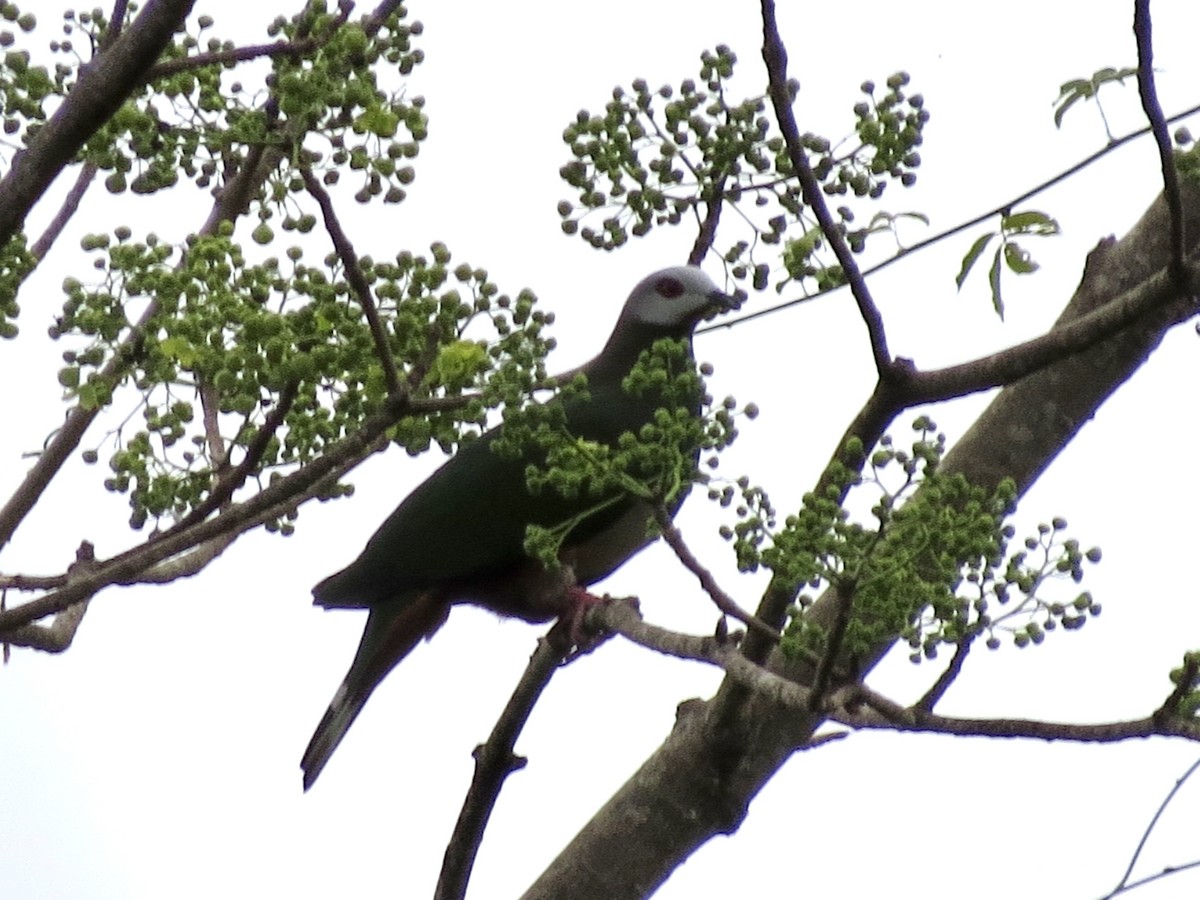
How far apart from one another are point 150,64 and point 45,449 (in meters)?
1.06

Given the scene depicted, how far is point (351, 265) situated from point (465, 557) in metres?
2.09

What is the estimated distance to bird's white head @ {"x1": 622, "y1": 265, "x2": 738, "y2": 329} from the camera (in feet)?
14.4

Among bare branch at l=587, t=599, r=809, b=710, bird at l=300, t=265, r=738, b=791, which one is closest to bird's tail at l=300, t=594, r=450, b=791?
bird at l=300, t=265, r=738, b=791

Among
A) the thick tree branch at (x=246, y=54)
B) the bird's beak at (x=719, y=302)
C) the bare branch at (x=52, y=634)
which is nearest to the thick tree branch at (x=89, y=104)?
the thick tree branch at (x=246, y=54)

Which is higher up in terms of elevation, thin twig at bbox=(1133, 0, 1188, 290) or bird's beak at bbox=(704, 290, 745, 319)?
bird's beak at bbox=(704, 290, 745, 319)

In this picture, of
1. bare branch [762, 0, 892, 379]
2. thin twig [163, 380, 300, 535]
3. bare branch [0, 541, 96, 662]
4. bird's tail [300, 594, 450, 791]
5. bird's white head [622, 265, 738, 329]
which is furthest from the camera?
bird's white head [622, 265, 738, 329]

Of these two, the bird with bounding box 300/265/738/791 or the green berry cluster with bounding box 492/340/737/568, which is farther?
the bird with bounding box 300/265/738/791

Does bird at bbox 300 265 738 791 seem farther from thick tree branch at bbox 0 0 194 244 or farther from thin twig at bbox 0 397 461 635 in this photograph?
thick tree branch at bbox 0 0 194 244

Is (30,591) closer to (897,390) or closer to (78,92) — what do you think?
(78,92)

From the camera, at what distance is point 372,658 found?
3863 mm

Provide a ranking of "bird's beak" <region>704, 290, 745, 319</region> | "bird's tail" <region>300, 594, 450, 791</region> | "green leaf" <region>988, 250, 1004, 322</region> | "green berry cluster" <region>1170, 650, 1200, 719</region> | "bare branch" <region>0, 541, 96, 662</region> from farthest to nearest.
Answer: "bird's beak" <region>704, 290, 745, 319</region>, "bird's tail" <region>300, 594, 450, 791</region>, "bare branch" <region>0, 541, 96, 662</region>, "green leaf" <region>988, 250, 1004, 322</region>, "green berry cluster" <region>1170, 650, 1200, 719</region>

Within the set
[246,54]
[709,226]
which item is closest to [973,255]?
[709,226]

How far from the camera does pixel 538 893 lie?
9.41 feet

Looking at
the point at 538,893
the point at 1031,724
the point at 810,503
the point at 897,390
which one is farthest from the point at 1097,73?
the point at 538,893
